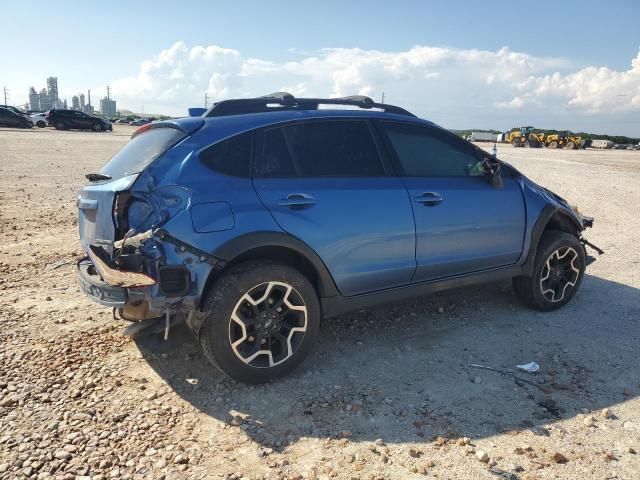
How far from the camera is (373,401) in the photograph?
3.30 m

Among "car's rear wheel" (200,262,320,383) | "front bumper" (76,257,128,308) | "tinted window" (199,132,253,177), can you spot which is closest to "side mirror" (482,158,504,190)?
"car's rear wheel" (200,262,320,383)

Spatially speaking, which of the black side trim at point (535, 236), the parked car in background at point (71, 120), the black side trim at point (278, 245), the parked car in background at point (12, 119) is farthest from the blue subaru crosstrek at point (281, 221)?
the parked car in background at point (71, 120)

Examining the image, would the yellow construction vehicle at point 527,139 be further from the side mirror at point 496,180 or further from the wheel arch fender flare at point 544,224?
the side mirror at point 496,180

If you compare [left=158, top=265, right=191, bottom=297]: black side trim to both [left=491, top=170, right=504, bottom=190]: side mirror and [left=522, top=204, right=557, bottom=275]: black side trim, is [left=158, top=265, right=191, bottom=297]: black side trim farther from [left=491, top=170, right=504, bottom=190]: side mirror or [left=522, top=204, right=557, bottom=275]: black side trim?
[left=522, top=204, right=557, bottom=275]: black side trim

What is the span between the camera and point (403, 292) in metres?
4.01

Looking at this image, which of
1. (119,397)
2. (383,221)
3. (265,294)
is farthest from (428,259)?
(119,397)

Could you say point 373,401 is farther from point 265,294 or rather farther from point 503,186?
point 503,186

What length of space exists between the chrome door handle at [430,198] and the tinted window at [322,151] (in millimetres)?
371

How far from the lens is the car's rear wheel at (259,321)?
320 cm

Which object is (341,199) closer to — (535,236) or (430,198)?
(430,198)

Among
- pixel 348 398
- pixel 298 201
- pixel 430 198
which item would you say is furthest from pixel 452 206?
pixel 348 398

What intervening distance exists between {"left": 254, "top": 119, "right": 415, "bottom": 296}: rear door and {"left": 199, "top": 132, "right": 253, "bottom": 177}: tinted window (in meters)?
0.08

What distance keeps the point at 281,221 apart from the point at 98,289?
49.6 inches

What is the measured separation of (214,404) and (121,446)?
61 cm
